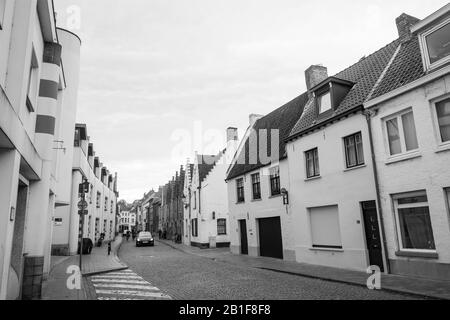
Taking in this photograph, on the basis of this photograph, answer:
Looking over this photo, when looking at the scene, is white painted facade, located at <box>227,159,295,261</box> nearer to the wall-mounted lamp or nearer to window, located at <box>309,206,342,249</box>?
the wall-mounted lamp

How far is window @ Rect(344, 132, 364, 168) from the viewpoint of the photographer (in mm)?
13141

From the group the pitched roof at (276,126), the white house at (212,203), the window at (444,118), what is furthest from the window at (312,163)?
the white house at (212,203)

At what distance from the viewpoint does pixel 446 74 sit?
32.7 feet

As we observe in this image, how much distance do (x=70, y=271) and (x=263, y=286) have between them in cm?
852

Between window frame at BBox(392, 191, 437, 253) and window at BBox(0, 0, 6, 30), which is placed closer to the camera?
window at BBox(0, 0, 6, 30)

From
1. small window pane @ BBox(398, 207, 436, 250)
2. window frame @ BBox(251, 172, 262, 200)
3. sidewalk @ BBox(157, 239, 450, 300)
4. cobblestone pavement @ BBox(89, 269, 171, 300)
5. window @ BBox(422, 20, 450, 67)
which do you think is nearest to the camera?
sidewalk @ BBox(157, 239, 450, 300)

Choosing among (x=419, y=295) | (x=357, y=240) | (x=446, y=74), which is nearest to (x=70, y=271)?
(x=357, y=240)

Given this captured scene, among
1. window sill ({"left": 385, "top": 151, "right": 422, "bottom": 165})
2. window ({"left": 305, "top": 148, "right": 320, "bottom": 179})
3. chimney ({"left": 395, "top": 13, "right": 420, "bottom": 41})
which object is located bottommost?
window sill ({"left": 385, "top": 151, "right": 422, "bottom": 165})

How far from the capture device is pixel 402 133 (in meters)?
11.4

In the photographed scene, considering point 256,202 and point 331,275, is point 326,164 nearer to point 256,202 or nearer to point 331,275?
point 331,275

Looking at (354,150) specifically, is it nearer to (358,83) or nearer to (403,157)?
(403,157)

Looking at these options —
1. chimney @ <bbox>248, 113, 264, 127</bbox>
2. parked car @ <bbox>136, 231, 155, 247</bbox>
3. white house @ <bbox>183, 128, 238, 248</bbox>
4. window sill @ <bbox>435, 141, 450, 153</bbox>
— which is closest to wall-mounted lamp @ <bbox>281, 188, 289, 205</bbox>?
window sill @ <bbox>435, 141, 450, 153</bbox>

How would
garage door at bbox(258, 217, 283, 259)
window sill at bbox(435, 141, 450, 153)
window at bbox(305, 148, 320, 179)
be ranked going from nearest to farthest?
window sill at bbox(435, 141, 450, 153) → window at bbox(305, 148, 320, 179) → garage door at bbox(258, 217, 283, 259)
